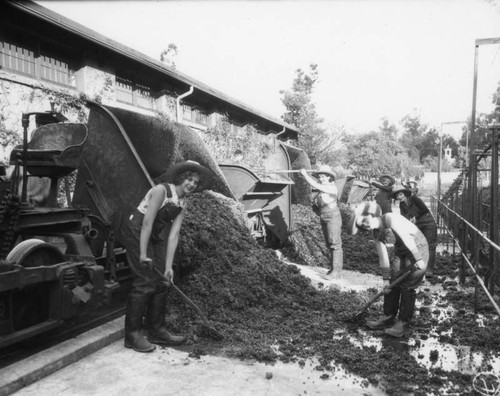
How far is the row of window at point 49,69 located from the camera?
885 cm

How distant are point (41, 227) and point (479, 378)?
416 centimetres

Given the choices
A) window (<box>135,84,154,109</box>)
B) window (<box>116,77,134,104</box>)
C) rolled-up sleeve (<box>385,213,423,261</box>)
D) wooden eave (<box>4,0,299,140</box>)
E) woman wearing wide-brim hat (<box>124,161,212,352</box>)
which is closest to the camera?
woman wearing wide-brim hat (<box>124,161,212,352</box>)

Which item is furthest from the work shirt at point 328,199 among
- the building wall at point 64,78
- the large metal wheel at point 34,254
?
the building wall at point 64,78

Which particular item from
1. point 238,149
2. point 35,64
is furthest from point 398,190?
point 35,64

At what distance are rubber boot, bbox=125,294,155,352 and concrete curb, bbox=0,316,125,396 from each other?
0.32 metres

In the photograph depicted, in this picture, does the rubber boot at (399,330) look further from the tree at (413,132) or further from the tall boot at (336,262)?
the tree at (413,132)

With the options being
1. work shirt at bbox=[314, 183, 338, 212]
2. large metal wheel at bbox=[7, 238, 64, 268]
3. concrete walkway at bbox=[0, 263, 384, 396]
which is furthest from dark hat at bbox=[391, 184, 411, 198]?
large metal wheel at bbox=[7, 238, 64, 268]

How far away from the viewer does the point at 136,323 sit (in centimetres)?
409

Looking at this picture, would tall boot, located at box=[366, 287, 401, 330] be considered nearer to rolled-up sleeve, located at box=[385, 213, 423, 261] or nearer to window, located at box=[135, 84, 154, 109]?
rolled-up sleeve, located at box=[385, 213, 423, 261]

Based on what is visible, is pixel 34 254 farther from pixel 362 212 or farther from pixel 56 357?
pixel 362 212

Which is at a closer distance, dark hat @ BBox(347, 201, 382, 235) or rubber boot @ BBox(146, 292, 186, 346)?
rubber boot @ BBox(146, 292, 186, 346)

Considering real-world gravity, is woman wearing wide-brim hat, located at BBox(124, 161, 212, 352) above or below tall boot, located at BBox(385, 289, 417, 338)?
above

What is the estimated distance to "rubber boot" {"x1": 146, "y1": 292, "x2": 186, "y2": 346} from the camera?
4.23m

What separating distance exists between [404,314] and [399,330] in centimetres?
18
